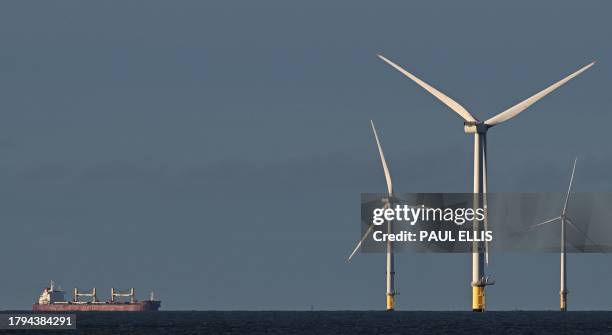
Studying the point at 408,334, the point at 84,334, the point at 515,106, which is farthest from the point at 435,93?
the point at 84,334

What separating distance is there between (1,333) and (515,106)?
7604 centimetres

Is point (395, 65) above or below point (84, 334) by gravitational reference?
above

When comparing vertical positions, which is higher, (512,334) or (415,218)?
(415,218)

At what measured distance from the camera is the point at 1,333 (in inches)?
7820

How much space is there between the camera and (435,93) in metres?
198

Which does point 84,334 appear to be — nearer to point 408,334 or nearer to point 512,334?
point 408,334

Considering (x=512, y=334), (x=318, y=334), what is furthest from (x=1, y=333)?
(x=512, y=334)

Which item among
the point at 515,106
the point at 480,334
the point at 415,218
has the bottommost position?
the point at 480,334

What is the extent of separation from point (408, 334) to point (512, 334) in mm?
13952

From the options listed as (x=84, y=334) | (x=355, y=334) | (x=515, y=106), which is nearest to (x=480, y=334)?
(x=355, y=334)

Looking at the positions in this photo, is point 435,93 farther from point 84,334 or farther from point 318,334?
point 84,334

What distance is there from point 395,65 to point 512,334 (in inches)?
1569

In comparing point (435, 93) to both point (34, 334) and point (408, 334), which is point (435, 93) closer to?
point (408, 334)

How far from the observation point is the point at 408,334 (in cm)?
19925
